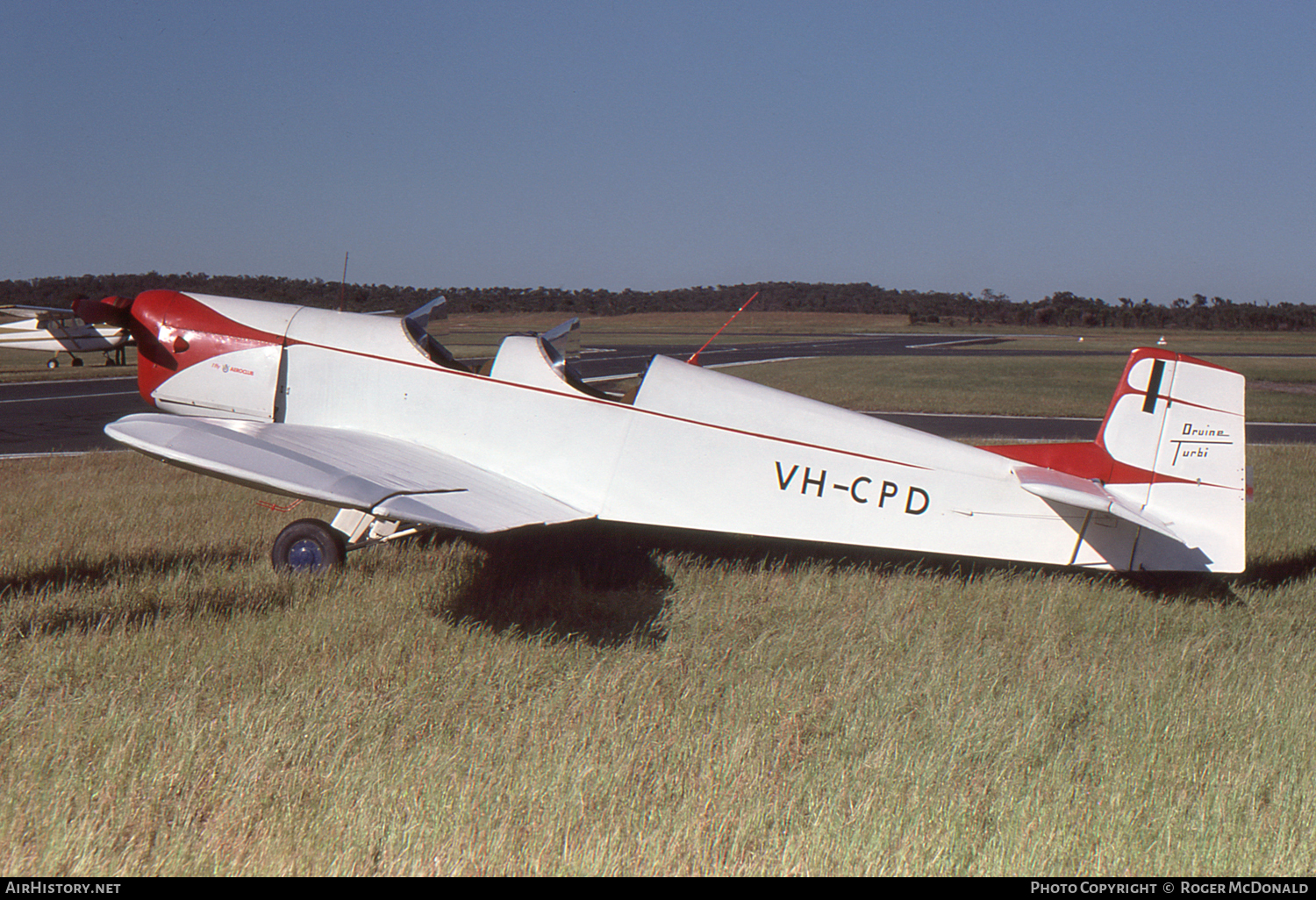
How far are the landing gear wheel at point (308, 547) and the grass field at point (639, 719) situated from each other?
0.55ft

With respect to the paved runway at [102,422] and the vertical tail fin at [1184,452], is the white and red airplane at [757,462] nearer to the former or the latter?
the vertical tail fin at [1184,452]

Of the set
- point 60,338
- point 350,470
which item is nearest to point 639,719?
point 350,470

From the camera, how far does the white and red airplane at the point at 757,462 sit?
5426 millimetres

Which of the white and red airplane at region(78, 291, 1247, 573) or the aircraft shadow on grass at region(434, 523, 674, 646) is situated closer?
the aircraft shadow on grass at region(434, 523, 674, 646)

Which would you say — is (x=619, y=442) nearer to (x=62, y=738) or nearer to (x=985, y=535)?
(x=985, y=535)

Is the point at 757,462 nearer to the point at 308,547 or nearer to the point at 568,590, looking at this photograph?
the point at 568,590

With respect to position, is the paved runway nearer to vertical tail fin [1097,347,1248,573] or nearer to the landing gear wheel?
the landing gear wheel

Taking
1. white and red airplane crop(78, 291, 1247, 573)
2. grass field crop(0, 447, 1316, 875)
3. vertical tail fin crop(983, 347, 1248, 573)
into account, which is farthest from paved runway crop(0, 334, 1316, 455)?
vertical tail fin crop(983, 347, 1248, 573)

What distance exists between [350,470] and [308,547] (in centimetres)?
130

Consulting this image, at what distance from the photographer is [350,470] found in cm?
509

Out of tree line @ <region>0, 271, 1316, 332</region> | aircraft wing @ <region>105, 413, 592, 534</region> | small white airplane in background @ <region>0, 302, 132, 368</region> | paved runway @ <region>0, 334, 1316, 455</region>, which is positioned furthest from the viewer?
tree line @ <region>0, 271, 1316, 332</region>

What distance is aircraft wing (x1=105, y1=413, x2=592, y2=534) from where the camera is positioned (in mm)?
4414

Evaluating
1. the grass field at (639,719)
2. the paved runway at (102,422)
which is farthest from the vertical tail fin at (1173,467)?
the paved runway at (102,422)

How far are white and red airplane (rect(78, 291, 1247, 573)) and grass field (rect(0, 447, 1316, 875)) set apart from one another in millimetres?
467
